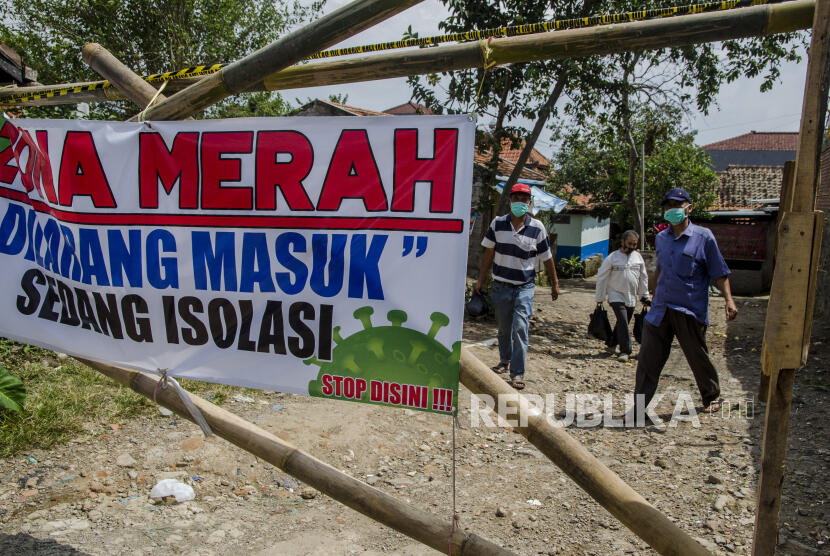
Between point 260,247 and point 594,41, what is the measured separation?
52.6 inches

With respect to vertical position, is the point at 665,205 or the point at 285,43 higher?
the point at 285,43

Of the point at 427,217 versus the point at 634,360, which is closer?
the point at 427,217

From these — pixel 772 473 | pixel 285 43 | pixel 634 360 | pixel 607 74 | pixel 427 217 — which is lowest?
pixel 634 360

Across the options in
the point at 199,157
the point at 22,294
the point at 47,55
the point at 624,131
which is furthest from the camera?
the point at 47,55

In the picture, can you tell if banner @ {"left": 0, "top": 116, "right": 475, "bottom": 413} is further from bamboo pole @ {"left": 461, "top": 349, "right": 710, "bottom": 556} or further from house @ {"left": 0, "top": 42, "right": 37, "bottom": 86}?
house @ {"left": 0, "top": 42, "right": 37, "bottom": 86}

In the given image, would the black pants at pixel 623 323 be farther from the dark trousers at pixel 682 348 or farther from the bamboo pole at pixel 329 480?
the bamboo pole at pixel 329 480

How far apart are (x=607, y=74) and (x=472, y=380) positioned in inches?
321

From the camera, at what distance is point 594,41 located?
1.92m

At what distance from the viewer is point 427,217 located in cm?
197

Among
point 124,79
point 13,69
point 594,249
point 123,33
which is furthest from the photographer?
point 594,249

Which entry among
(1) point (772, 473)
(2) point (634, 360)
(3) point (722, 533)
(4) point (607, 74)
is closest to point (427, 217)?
(1) point (772, 473)

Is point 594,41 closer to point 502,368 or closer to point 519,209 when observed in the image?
point 519,209

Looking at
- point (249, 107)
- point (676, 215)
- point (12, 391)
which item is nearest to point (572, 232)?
point (249, 107)

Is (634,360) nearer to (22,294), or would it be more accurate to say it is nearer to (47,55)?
(22,294)
